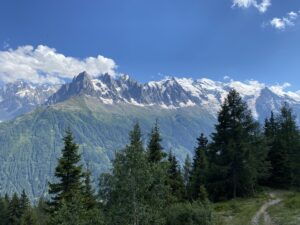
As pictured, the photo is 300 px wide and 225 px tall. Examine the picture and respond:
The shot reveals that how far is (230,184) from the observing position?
189 ft

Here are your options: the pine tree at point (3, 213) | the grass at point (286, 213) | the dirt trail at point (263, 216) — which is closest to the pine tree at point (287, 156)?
the dirt trail at point (263, 216)

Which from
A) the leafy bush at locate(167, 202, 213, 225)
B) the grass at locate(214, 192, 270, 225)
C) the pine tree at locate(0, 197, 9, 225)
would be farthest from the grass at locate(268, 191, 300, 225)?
the pine tree at locate(0, 197, 9, 225)

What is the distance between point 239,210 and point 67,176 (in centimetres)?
1967

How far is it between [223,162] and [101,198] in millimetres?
28177

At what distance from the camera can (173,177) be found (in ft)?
206

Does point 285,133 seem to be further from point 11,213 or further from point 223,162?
point 11,213

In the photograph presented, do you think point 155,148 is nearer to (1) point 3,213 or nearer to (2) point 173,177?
(2) point 173,177

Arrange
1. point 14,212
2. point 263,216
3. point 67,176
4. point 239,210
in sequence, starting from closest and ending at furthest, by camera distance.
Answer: point 263,216
point 67,176
point 239,210
point 14,212

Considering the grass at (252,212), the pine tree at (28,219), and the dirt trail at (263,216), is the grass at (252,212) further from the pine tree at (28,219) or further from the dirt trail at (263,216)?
the pine tree at (28,219)

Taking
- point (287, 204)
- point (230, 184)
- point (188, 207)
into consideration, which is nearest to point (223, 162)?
point (230, 184)

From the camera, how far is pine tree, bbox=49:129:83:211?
141ft

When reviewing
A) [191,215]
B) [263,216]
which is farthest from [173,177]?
[191,215]

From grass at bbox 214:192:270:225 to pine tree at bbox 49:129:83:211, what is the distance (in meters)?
A: 15.9

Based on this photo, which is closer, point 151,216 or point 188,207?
point 151,216
